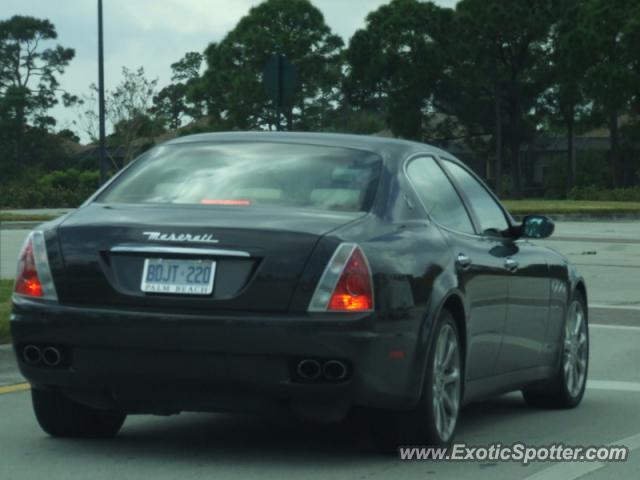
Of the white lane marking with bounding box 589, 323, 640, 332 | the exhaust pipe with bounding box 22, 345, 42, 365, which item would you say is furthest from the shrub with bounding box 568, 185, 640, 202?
the exhaust pipe with bounding box 22, 345, 42, 365

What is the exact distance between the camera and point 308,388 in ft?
22.4

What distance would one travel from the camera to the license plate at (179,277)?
22.5ft

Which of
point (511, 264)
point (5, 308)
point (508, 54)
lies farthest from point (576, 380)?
point (508, 54)

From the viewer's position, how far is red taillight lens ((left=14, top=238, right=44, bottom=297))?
718 centimetres

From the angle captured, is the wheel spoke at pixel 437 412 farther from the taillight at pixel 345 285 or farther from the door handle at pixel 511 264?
the door handle at pixel 511 264

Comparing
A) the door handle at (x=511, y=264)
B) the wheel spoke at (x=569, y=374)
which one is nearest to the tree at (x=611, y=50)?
the wheel spoke at (x=569, y=374)

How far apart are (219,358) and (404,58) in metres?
82.9

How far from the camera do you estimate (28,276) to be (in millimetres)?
7250

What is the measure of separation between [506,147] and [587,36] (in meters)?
13.4

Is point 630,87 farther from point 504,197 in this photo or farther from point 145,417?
point 145,417

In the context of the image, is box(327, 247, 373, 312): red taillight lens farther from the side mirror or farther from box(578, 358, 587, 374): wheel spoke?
box(578, 358, 587, 374): wheel spoke

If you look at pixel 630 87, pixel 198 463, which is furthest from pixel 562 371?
pixel 630 87

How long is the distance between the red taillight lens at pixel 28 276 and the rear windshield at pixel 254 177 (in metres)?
0.54

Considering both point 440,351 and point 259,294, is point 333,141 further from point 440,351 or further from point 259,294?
point 259,294
